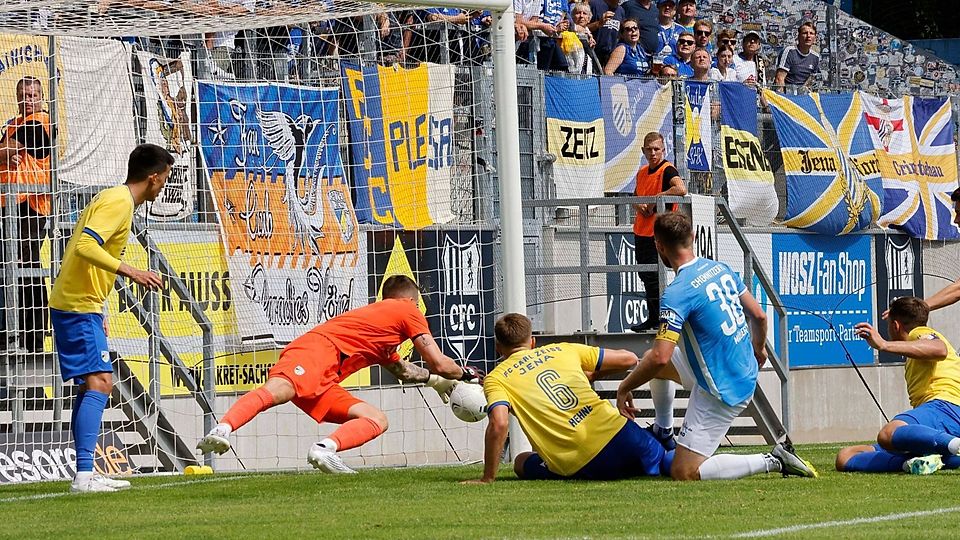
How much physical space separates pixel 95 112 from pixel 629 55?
8.07m

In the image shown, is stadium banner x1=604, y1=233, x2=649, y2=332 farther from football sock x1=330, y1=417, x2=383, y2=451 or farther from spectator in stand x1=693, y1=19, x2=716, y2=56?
football sock x1=330, y1=417, x2=383, y2=451

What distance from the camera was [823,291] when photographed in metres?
18.6

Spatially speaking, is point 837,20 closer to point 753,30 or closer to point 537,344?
point 753,30

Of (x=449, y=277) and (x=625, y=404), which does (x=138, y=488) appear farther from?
(x=449, y=277)

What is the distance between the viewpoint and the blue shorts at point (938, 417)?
925 centimetres

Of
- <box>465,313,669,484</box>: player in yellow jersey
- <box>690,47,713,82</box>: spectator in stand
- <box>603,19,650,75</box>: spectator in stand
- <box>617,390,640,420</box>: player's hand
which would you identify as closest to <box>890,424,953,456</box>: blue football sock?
<box>465,313,669,484</box>: player in yellow jersey

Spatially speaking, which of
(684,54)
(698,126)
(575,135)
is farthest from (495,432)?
(684,54)

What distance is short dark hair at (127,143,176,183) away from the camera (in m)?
9.06

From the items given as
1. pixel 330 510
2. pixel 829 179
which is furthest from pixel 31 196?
pixel 829 179

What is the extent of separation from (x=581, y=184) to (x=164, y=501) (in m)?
8.02

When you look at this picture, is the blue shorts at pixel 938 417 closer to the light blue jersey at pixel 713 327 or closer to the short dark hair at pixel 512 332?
the light blue jersey at pixel 713 327

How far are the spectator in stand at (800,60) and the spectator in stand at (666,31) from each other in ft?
7.34

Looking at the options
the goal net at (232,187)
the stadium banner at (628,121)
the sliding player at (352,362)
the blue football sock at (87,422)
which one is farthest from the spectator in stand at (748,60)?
the blue football sock at (87,422)

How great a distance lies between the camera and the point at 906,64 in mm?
24953
